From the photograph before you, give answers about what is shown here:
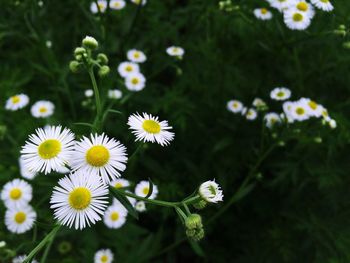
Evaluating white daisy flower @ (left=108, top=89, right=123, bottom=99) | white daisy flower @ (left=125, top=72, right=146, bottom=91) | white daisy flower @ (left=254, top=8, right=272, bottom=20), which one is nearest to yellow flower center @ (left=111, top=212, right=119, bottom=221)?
white daisy flower @ (left=108, top=89, right=123, bottom=99)

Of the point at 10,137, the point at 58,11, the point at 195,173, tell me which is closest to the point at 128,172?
the point at 195,173

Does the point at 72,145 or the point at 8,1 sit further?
the point at 8,1

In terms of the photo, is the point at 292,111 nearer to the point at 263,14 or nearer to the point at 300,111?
the point at 300,111

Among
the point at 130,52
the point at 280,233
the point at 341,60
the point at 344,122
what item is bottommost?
the point at 280,233

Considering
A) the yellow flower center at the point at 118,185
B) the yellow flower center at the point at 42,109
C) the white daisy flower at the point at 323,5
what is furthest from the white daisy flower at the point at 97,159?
the white daisy flower at the point at 323,5

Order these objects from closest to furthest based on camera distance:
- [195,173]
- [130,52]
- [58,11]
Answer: [195,173], [130,52], [58,11]

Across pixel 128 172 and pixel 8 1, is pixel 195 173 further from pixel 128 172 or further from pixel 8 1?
pixel 8 1
